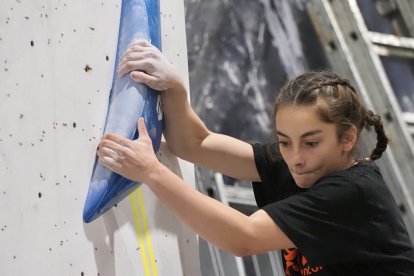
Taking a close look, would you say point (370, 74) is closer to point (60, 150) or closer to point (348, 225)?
point (348, 225)

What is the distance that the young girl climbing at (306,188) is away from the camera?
891 mm

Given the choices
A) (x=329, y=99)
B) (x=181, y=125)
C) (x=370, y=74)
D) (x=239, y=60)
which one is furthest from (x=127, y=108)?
(x=370, y=74)

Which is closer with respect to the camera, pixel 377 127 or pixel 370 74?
pixel 377 127

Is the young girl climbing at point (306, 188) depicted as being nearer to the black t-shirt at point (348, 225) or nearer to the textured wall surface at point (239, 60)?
the black t-shirt at point (348, 225)

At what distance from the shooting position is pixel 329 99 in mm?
994

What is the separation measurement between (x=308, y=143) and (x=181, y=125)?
0.21 m

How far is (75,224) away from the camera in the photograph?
2.94 feet

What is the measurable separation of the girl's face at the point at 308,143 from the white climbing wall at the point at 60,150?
221mm

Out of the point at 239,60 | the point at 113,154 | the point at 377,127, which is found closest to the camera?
the point at 113,154

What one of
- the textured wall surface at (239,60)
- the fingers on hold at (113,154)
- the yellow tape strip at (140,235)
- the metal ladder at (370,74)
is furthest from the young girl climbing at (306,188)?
the metal ladder at (370,74)

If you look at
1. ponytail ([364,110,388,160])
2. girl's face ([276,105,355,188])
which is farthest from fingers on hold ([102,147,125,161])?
ponytail ([364,110,388,160])

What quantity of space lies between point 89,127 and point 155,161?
0.40 feet

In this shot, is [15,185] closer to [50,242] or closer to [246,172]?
[50,242]

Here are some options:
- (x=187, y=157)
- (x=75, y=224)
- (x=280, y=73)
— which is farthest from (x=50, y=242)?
(x=280, y=73)
